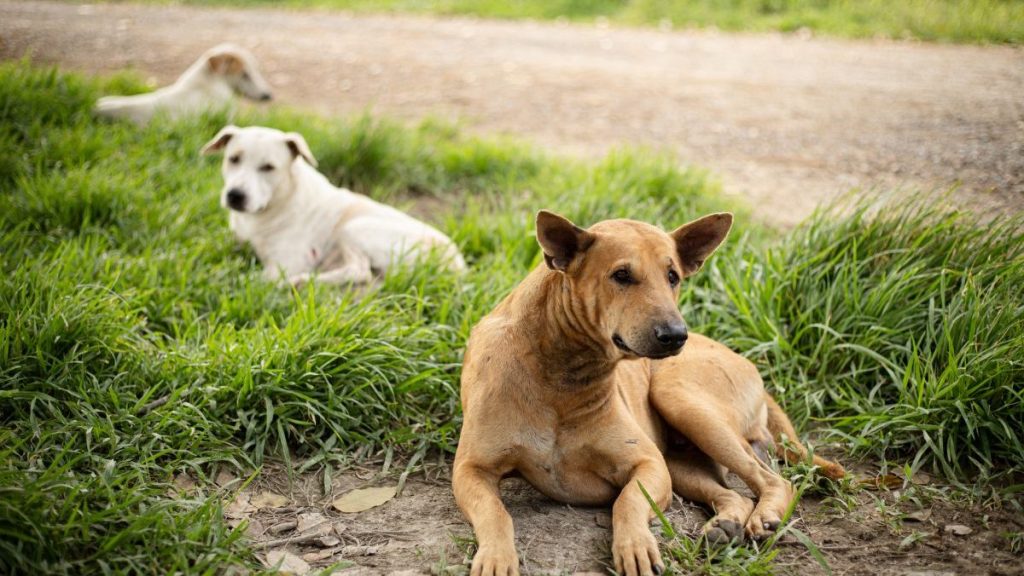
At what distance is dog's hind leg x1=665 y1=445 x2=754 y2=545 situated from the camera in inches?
121

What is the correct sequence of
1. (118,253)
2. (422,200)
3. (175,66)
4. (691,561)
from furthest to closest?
1. (175,66)
2. (422,200)
3. (118,253)
4. (691,561)

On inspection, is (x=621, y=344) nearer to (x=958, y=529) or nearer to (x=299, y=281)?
(x=958, y=529)

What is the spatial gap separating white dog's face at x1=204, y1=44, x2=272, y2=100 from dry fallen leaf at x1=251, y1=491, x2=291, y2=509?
4888mm

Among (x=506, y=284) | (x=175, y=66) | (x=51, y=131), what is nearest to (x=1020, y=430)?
(x=506, y=284)

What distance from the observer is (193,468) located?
3359mm

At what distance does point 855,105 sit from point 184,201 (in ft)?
19.4

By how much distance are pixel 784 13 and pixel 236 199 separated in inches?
411

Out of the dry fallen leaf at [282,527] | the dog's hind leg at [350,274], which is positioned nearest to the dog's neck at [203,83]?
the dog's hind leg at [350,274]

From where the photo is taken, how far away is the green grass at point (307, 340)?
3.03 meters

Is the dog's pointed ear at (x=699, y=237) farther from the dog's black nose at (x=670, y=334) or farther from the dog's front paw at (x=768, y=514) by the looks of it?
the dog's front paw at (x=768, y=514)

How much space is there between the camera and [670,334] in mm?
2754

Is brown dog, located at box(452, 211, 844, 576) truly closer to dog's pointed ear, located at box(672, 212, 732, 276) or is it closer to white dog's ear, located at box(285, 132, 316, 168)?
dog's pointed ear, located at box(672, 212, 732, 276)

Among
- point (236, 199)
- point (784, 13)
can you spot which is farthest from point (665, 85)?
point (236, 199)

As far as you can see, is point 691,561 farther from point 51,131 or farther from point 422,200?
point 51,131
